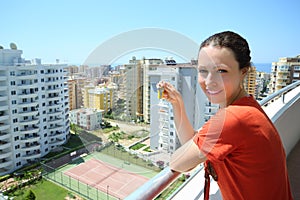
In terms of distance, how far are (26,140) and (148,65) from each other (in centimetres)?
1035

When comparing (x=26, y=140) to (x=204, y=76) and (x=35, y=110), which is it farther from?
(x=204, y=76)

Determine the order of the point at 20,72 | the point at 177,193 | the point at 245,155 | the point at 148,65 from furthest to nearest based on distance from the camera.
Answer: the point at 20,72 < the point at 177,193 < the point at 148,65 < the point at 245,155

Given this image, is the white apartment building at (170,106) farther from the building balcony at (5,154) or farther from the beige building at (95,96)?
the building balcony at (5,154)

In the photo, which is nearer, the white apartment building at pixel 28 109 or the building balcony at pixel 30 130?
the white apartment building at pixel 28 109

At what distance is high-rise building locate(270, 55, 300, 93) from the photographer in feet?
38.6

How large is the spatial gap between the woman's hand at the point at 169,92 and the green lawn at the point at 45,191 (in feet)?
25.0

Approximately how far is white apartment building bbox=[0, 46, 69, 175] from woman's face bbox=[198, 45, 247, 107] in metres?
8.56

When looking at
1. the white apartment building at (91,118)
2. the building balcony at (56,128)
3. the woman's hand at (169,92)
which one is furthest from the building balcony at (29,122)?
the woman's hand at (169,92)

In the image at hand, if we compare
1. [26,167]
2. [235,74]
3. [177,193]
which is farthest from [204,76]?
[26,167]

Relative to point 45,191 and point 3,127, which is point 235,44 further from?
point 3,127

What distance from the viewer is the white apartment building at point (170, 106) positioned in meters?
0.53

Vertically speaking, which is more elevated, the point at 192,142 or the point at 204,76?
the point at 204,76

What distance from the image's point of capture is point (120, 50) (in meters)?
0.45

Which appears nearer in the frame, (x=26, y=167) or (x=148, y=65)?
(x=148, y=65)
